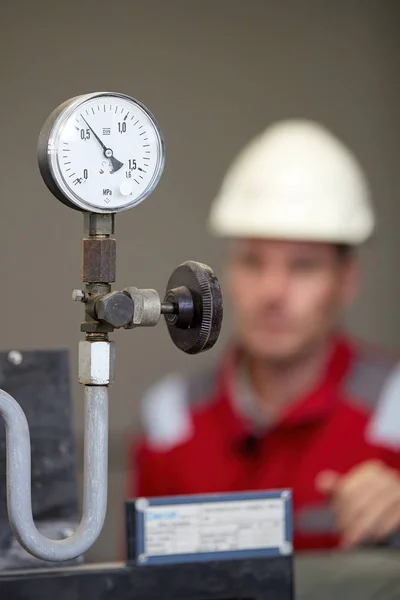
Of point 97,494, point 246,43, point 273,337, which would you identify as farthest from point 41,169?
point 246,43

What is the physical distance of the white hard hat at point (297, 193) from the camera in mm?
2289

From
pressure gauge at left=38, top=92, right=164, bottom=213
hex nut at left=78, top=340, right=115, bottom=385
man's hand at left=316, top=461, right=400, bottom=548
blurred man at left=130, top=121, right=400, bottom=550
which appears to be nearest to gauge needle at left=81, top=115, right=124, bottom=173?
pressure gauge at left=38, top=92, right=164, bottom=213

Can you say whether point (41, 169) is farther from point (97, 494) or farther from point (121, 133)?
point (97, 494)

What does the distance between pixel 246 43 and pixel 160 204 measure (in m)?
0.56

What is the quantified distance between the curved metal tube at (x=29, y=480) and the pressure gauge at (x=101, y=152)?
0.55 feet

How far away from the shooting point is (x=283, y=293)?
2254 mm

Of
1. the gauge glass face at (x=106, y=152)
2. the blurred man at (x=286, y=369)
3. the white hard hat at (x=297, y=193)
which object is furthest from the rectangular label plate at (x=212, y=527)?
the white hard hat at (x=297, y=193)

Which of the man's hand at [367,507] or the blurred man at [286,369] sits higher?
the blurred man at [286,369]

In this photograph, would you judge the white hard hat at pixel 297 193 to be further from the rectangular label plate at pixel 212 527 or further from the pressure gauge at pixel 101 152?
the pressure gauge at pixel 101 152

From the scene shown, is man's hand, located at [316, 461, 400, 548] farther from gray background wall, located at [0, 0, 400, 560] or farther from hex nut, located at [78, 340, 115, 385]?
gray background wall, located at [0, 0, 400, 560]

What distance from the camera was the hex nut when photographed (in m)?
0.88

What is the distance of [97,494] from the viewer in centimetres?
88

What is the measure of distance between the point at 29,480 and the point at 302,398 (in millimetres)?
1445

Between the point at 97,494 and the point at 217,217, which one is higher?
the point at 217,217
